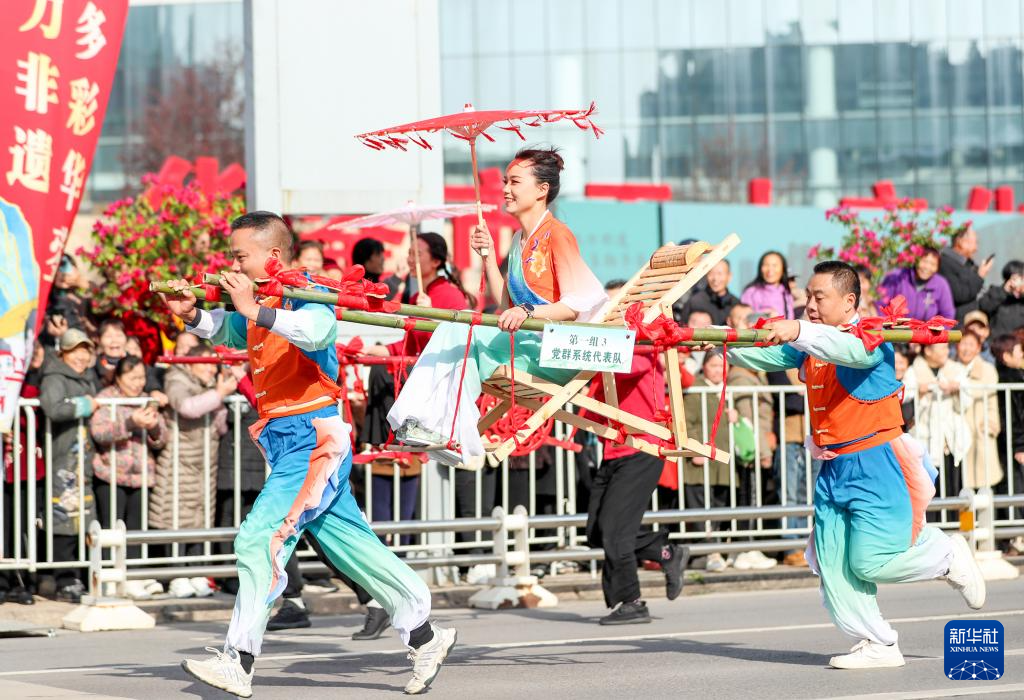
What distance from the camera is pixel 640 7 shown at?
50281 mm

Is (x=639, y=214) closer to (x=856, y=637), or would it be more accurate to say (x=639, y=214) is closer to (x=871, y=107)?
(x=856, y=637)

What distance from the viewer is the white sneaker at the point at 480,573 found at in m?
12.1

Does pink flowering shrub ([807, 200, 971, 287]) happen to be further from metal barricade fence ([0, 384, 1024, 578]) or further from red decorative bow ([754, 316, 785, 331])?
red decorative bow ([754, 316, 785, 331])

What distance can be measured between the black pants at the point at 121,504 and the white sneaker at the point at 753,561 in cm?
448

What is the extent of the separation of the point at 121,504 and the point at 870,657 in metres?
5.50

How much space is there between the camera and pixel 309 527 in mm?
7625

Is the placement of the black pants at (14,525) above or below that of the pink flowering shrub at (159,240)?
below

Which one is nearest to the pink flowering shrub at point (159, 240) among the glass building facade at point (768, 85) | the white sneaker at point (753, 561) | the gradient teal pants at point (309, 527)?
the white sneaker at point (753, 561)

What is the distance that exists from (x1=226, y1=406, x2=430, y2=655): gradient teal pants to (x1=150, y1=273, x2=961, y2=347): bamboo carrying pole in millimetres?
683

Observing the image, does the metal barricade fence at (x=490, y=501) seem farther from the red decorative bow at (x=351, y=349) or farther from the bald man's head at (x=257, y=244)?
the bald man's head at (x=257, y=244)

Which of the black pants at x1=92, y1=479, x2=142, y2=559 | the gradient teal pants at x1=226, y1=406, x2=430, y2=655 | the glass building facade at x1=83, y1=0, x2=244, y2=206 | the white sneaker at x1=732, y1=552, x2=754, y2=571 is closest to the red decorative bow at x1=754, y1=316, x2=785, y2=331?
the gradient teal pants at x1=226, y1=406, x2=430, y2=655

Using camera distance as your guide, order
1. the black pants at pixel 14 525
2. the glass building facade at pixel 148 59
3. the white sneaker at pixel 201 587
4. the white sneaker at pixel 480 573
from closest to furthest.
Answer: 1. the black pants at pixel 14 525
2. the white sneaker at pixel 201 587
3. the white sneaker at pixel 480 573
4. the glass building facade at pixel 148 59

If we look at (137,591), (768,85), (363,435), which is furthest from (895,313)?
(768,85)

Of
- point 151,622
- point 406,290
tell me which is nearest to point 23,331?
point 151,622
